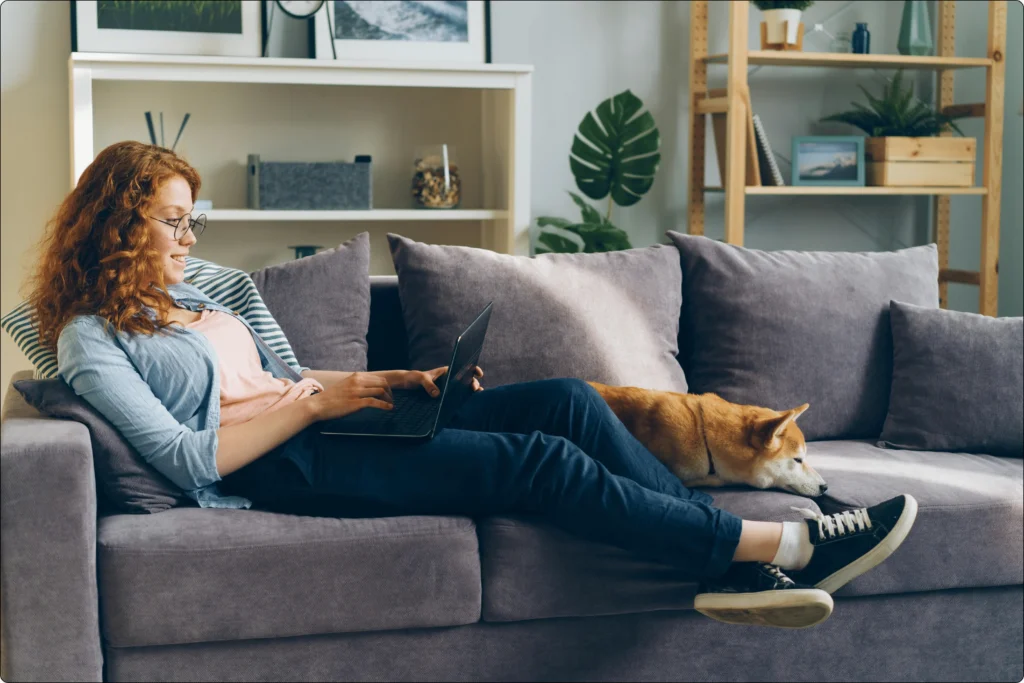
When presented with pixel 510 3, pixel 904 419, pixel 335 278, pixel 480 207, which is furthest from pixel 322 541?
pixel 510 3

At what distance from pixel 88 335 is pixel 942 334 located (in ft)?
5.45

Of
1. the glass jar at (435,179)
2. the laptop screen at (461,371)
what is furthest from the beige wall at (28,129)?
the laptop screen at (461,371)

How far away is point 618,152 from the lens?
11.9ft

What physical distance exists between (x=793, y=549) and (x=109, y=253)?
1181 millimetres

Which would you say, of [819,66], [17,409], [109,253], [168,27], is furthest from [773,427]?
[819,66]

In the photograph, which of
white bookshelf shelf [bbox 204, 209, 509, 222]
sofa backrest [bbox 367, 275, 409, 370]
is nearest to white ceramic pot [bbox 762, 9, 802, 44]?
white bookshelf shelf [bbox 204, 209, 509, 222]

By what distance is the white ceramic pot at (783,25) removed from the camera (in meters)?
3.53

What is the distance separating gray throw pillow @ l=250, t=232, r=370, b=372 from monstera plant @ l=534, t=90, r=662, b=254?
4.52 feet

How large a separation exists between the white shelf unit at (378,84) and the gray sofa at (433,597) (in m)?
1.35

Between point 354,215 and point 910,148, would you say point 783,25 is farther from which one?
point 354,215

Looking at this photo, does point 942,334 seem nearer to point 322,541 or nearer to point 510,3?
point 322,541

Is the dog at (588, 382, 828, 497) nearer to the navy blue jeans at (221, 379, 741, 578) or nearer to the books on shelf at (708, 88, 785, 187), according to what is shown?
the navy blue jeans at (221, 379, 741, 578)

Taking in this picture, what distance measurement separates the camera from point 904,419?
224 cm

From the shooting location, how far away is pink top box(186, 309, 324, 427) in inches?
72.4
